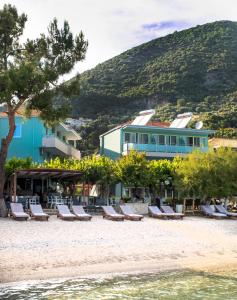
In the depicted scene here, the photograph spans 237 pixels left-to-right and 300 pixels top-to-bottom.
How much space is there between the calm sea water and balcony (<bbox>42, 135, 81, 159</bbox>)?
29294 mm

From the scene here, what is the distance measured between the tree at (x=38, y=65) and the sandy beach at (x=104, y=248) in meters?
6.24

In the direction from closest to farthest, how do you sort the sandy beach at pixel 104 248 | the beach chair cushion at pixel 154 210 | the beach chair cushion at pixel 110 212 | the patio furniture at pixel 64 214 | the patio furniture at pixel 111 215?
the sandy beach at pixel 104 248, the patio furniture at pixel 64 214, the patio furniture at pixel 111 215, the beach chair cushion at pixel 110 212, the beach chair cushion at pixel 154 210

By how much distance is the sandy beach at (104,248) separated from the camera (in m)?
15.8

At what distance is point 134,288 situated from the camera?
1402 cm

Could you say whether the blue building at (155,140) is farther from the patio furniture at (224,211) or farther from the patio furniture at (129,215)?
the patio furniture at (129,215)

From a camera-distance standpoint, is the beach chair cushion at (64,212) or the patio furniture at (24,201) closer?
the beach chair cushion at (64,212)

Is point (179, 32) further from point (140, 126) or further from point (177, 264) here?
point (177, 264)

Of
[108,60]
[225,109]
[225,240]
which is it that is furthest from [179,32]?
[225,240]

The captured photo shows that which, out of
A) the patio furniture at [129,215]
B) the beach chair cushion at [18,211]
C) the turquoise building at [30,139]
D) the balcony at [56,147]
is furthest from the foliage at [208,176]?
the turquoise building at [30,139]

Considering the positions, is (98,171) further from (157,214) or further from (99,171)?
(157,214)

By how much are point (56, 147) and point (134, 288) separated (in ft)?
102

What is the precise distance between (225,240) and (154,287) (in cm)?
961

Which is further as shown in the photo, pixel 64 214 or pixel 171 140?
pixel 171 140

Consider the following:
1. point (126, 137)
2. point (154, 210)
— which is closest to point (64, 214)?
point (154, 210)
